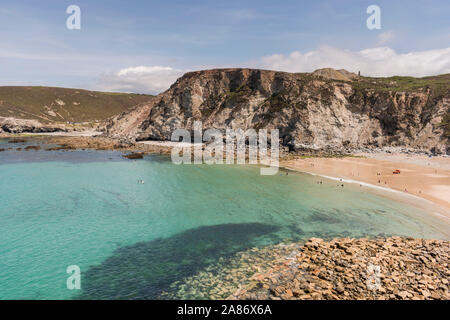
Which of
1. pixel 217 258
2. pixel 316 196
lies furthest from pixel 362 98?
pixel 217 258

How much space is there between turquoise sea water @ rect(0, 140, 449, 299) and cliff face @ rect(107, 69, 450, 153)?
34.7m

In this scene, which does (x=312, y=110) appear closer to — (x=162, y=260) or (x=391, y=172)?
(x=391, y=172)

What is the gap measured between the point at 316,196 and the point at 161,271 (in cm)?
2574

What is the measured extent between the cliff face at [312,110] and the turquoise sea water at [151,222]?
34.7 meters

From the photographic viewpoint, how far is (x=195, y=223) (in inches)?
1042

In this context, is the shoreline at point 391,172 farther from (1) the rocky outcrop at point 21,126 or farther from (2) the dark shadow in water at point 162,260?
(1) the rocky outcrop at point 21,126

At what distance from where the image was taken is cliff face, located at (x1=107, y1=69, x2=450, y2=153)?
72562 millimetres

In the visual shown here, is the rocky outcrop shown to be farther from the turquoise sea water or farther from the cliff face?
the turquoise sea water

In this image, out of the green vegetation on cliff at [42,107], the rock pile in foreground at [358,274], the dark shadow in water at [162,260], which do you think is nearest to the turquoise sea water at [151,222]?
the dark shadow in water at [162,260]

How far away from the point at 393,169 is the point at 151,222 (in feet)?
159

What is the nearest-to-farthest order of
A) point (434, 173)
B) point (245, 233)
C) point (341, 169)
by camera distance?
point (245, 233) → point (434, 173) → point (341, 169)

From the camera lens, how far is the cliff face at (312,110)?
72562 mm

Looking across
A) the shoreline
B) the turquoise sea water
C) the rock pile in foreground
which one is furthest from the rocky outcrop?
the rock pile in foreground

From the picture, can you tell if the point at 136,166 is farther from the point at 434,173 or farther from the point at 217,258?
the point at 434,173
